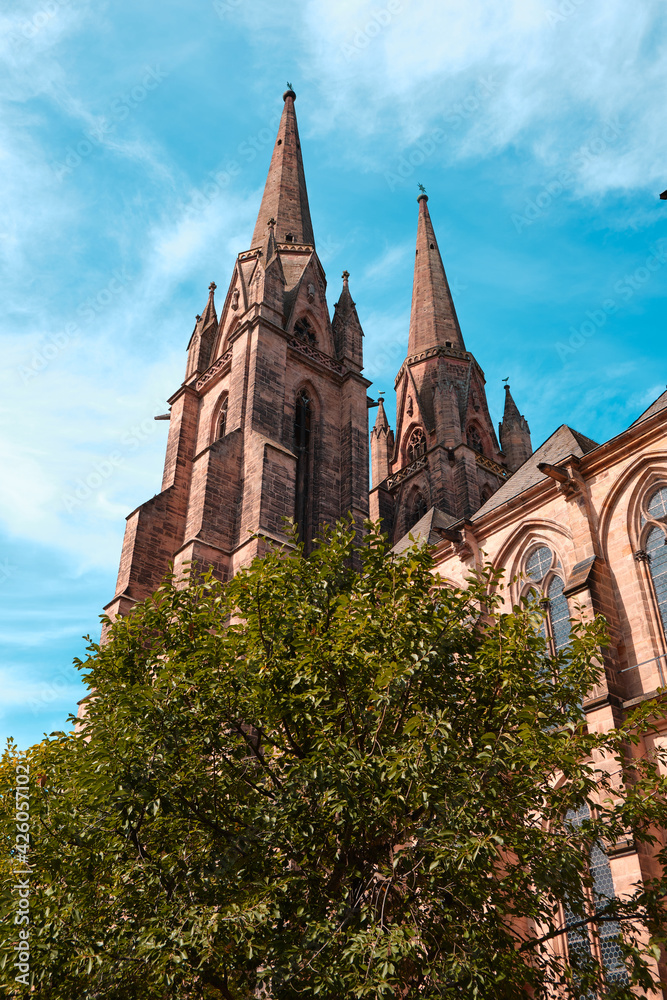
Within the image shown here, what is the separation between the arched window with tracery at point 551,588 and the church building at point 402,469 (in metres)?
0.04

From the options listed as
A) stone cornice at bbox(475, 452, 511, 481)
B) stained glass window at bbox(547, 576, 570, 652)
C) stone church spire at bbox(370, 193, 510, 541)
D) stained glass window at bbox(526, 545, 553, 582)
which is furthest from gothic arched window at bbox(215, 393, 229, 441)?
stained glass window at bbox(547, 576, 570, 652)

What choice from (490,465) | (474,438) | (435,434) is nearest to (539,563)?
(490,465)

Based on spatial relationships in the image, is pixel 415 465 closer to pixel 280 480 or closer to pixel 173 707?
pixel 280 480

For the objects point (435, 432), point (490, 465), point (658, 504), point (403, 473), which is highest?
point (435, 432)

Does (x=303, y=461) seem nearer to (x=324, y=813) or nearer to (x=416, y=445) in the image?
(x=416, y=445)

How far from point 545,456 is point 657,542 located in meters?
5.30

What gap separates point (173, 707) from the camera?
29.9 feet

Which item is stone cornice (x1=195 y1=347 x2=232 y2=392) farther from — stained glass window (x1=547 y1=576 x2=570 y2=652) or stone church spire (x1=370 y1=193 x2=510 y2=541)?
stained glass window (x1=547 y1=576 x2=570 y2=652)

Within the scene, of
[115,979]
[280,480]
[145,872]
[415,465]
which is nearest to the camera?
[115,979]

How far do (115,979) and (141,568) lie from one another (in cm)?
1673

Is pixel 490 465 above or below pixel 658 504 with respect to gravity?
above

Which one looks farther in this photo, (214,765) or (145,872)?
(214,765)

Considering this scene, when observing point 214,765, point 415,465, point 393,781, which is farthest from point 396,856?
point 415,465

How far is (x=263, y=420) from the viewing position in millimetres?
25359
